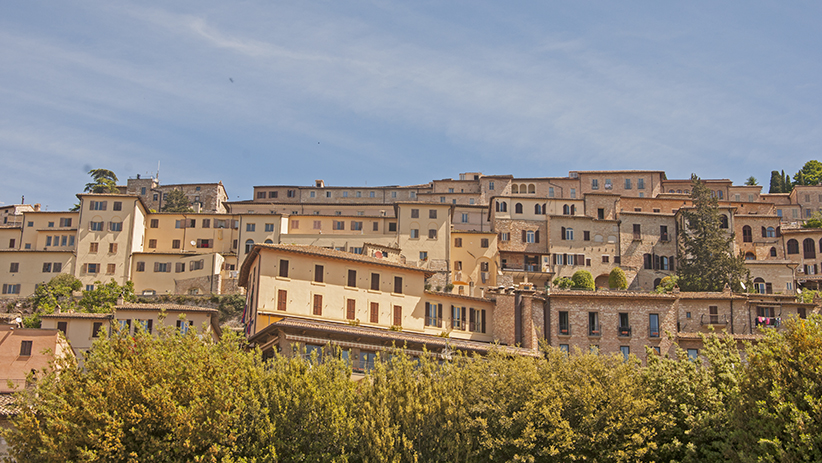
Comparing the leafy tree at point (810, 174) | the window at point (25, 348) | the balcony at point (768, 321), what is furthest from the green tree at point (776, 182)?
the window at point (25, 348)

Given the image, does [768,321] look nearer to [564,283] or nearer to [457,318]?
[564,283]

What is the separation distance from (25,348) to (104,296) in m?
26.8

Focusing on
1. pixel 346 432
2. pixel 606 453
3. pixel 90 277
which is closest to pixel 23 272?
pixel 90 277

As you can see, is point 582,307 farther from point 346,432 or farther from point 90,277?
point 90,277

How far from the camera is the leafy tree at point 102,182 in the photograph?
10388cm

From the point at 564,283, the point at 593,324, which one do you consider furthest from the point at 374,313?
the point at 564,283

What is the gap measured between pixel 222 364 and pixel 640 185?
7863 centimetres

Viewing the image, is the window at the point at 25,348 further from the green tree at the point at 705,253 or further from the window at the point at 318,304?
the green tree at the point at 705,253

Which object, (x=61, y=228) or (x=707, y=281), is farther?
(x=61, y=228)

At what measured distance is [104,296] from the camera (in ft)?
223

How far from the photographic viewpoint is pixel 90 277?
76875 mm

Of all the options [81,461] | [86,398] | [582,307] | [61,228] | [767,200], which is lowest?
[81,461]

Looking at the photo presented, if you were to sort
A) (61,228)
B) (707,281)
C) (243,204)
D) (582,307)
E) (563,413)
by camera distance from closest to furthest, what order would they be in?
(563,413), (582,307), (707,281), (61,228), (243,204)

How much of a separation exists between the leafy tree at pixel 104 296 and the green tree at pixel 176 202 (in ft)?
72.7
